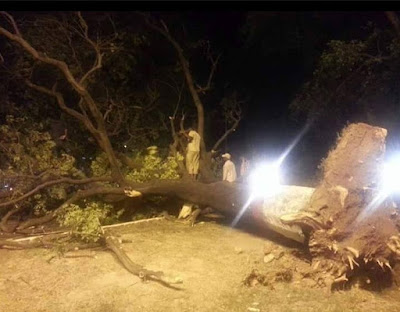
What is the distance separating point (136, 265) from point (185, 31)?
870 cm

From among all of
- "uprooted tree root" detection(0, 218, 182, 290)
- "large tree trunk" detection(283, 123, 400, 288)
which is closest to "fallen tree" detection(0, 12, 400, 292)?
"large tree trunk" detection(283, 123, 400, 288)

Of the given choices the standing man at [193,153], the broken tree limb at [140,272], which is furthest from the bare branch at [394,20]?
the broken tree limb at [140,272]

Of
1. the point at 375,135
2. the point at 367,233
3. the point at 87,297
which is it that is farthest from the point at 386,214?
the point at 87,297

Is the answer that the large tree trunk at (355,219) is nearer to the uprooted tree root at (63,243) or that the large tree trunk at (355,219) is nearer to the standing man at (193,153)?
the uprooted tree root at (63,243)

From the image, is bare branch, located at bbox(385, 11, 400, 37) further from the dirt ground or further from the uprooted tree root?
the uprooted tree root

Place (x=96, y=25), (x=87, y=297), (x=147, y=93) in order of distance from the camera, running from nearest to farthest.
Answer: (x=87, y=297), (x=96, y=25), (x=147, y=93)

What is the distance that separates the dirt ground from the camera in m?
5.21

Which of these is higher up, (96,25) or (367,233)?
(96,25)

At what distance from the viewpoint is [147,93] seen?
41.6ft

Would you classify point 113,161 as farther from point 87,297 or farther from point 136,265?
point 87,297

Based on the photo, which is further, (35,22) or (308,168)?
(308,168)

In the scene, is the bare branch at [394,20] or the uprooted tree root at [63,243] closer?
the uprooted tree root at [63,243]

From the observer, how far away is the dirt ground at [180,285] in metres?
5.21

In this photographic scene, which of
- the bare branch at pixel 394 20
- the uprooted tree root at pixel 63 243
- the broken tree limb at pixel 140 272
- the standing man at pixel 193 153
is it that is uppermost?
the bare branch at pixel 394 20
